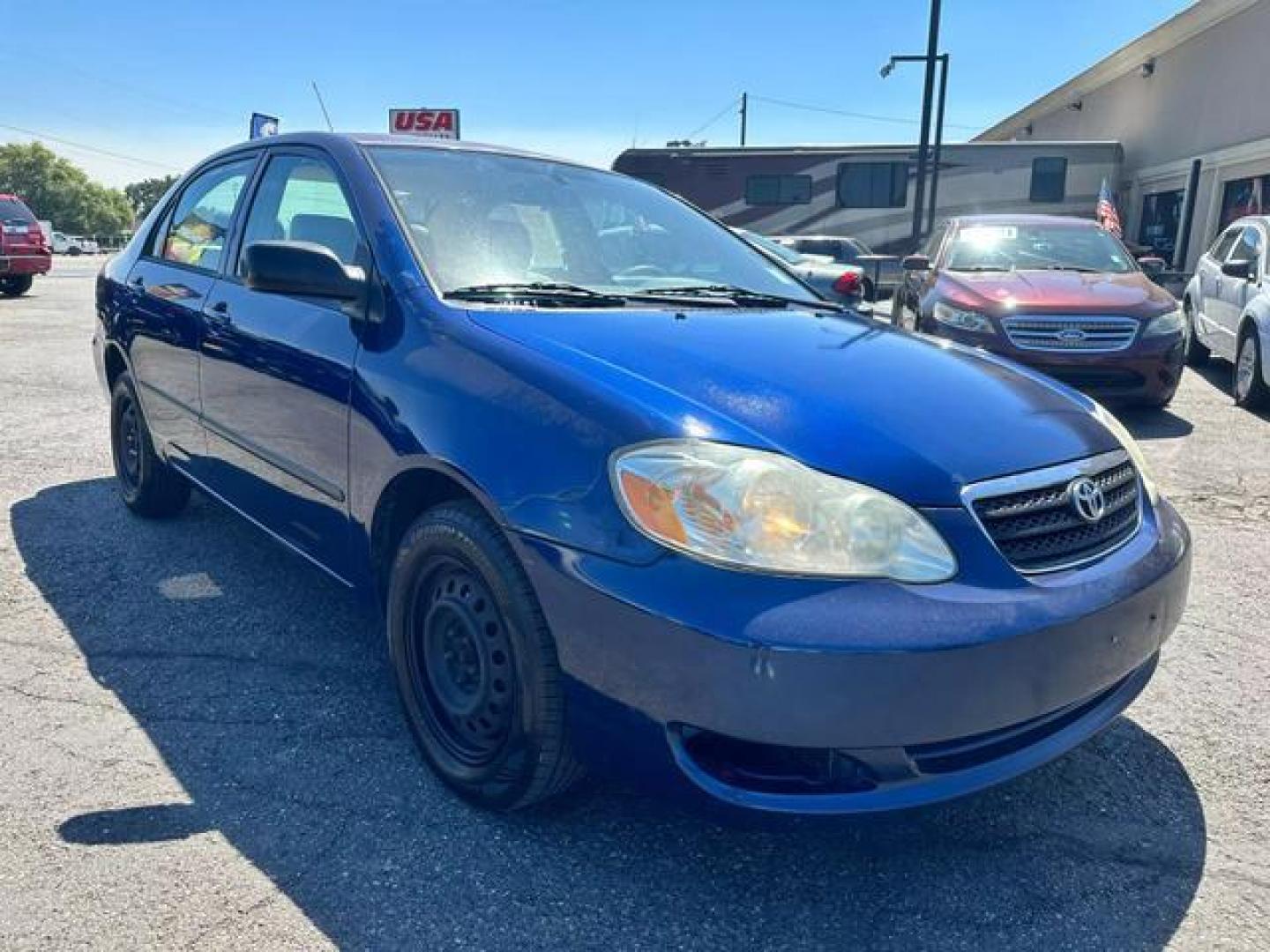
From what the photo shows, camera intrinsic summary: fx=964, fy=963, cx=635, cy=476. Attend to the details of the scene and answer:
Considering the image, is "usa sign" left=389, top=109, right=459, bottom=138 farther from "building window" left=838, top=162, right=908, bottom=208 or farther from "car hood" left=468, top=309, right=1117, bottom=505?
"building window" left=838, top=162, right=908, bottom=208

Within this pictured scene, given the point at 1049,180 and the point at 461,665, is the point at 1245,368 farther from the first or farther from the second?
the point at 1049,180

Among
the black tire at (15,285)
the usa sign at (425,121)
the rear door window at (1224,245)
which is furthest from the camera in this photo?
the black tire at (15,285)

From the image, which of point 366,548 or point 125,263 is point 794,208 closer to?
point 125,263

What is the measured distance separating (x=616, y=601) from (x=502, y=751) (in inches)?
23.1

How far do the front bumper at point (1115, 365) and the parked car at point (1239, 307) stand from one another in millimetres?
994

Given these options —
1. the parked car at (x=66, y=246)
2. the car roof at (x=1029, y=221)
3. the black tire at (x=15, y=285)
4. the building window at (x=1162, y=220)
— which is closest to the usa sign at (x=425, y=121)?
the car roof at (x=1029, y=221)

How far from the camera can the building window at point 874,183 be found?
1900cm

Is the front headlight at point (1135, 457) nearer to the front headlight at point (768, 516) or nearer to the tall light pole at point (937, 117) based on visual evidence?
the front headlight at point (768, 516)

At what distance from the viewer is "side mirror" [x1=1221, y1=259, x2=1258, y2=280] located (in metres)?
7.92

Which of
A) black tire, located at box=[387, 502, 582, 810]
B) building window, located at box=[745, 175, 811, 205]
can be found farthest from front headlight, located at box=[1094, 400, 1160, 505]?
building window, located at box=[745, 175, 811, 205]

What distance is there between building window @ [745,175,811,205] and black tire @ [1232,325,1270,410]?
12403mm

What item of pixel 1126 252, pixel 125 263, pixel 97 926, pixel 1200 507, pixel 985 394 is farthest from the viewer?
pixel 1126 252

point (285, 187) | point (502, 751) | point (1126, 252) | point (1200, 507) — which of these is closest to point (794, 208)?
point (1126, 252)

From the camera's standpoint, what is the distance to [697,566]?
178 centimetres
